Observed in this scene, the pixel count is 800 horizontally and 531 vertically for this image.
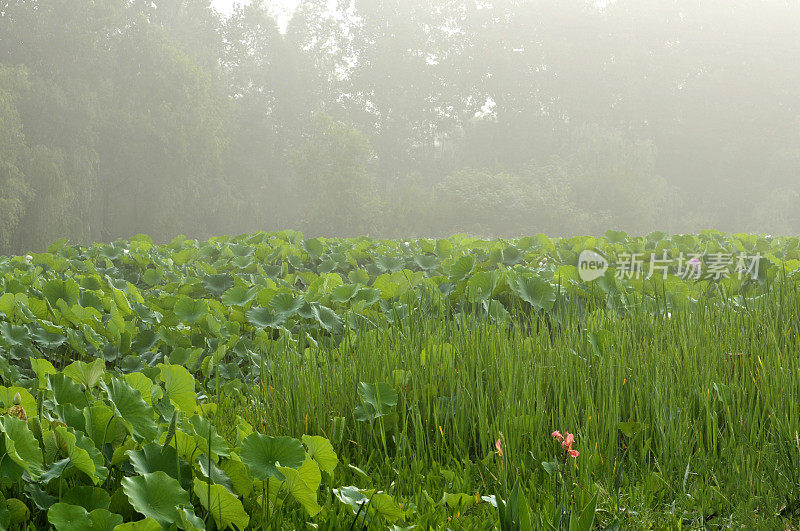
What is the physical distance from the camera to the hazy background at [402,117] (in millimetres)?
17422

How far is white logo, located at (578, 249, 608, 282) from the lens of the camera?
3.38m

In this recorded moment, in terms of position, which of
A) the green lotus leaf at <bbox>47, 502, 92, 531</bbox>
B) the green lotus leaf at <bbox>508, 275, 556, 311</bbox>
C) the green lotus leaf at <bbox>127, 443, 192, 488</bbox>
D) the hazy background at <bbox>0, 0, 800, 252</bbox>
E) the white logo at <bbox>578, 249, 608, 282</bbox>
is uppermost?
the hazy background at <bbox>0, 0, 800, 252</bbox>

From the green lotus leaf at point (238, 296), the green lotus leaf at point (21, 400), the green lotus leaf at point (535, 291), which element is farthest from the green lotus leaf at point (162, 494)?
the green lotus leaf at point (535, 291)

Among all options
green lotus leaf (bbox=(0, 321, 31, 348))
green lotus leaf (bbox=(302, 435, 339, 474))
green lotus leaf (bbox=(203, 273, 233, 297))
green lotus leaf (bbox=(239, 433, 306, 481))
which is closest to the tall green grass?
green lotus leaf (bbox=(302, 435, 339, 474))

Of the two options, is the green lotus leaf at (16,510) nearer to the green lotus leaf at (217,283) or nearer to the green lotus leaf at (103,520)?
the green lotus leaf at (103,520)

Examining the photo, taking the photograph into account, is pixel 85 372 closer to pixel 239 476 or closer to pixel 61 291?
pixel 239 476

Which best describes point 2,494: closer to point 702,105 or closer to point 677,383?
point 677,383

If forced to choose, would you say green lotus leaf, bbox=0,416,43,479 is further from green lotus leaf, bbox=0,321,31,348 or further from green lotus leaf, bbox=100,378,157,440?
green lotus leaf, bbox=0,321,31,348

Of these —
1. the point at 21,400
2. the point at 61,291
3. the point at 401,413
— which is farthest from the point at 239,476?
the point at 61,291

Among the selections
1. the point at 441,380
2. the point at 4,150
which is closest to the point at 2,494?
the point at 441,380

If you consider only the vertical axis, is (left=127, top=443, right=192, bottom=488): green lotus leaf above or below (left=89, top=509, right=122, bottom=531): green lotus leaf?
above

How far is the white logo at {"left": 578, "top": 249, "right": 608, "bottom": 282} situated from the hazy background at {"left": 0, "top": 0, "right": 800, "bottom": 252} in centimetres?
1381

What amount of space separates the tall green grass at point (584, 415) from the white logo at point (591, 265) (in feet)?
3.04

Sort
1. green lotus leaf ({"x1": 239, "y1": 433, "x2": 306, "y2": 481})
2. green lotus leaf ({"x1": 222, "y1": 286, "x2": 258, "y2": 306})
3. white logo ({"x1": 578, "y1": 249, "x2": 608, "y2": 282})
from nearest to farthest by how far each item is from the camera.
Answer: green lotus leaf ({"x1": 239, "y1": 433, "x2": 306, "y2": 481})
green lotus leaf ({"x1": 222, "y1": 286, "x2": 258, "y2": 306})
white logo ({"x1": 578, "y1": 249, "x2": 608, "y2": 282})
